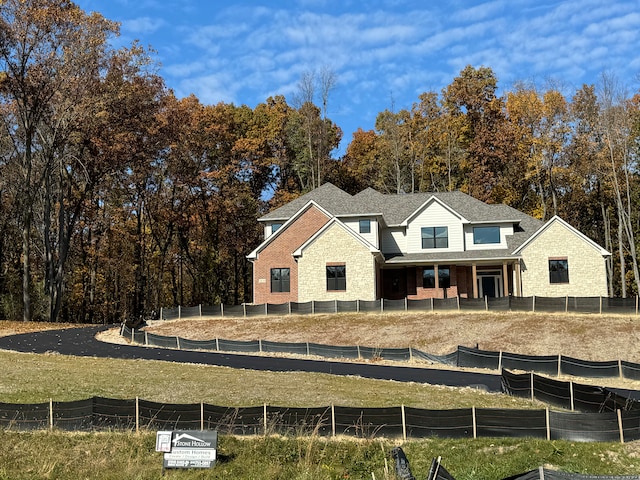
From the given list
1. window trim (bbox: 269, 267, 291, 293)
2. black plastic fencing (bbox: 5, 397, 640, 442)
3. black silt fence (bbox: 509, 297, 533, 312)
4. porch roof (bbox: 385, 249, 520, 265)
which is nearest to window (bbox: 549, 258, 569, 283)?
porch roof (bbox: 385, 249, 520, 265)

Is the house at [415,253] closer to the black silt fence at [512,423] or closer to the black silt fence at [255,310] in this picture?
the black silt fence at [255,310]

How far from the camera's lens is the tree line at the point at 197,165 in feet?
153

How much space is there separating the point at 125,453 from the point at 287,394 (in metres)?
7.35

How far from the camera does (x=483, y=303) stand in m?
39.3

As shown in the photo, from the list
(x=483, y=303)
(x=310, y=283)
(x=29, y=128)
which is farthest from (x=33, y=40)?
(x=483, y=303)

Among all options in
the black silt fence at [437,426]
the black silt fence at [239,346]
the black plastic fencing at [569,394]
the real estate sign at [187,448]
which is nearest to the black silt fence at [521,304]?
the black plastic fencing at [569,394]

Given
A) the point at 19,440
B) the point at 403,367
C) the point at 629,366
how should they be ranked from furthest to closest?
the point at 403,367 → the point at 629,366 → the point at 19,440

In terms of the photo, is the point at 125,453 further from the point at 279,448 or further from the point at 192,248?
the point at 192,248

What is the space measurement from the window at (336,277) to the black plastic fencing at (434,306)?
1.97m

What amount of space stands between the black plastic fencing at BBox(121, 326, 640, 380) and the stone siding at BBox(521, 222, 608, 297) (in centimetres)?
1522

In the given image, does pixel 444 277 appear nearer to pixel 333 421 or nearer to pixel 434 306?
pixel 434 306

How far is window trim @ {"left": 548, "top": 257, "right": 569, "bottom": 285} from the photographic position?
143 ft

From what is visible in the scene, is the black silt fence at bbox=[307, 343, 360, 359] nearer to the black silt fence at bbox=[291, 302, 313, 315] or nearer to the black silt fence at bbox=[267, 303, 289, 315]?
the black silt fence at bbox=[291, 302, 313, 315]

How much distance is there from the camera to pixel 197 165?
6450 centimetres
